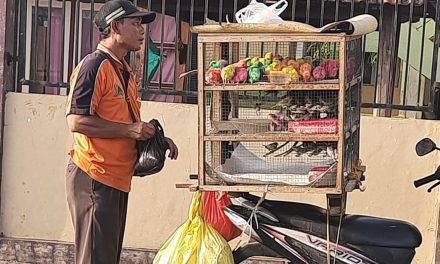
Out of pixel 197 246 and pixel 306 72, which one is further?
pixel 197 246

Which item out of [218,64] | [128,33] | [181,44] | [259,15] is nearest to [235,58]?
[218,64]

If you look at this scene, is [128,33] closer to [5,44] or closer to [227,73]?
[227,73]

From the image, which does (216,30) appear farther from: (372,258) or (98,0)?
(98,0)

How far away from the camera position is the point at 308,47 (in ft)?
12.2

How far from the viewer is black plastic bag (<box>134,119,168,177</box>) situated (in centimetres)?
409

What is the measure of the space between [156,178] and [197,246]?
1962 mm

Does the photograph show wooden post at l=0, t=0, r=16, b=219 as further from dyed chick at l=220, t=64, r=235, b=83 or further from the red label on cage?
the red label on cage

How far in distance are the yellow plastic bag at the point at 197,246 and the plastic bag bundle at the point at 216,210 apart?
8cm

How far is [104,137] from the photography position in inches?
157

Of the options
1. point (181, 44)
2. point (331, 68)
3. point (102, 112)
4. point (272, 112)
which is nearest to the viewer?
point (331, 68)

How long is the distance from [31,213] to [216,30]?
9.50 feet

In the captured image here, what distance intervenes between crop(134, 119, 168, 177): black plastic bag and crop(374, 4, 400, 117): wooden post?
2.24 meters

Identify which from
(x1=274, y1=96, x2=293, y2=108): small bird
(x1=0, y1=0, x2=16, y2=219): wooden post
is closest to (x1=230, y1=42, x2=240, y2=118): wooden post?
(x1=274, y1=96, x2=293, y2=108): small bird

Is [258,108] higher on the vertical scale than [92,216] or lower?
higher
